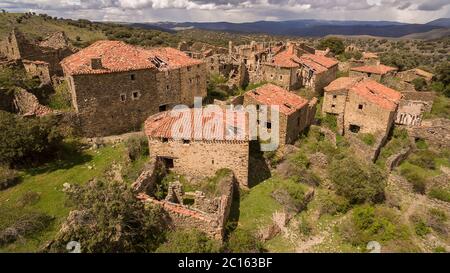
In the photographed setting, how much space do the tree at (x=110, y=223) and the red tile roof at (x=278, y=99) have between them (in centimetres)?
1195

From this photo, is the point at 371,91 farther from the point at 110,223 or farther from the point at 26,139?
the point at 26,139

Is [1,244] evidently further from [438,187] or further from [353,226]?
[438,187]

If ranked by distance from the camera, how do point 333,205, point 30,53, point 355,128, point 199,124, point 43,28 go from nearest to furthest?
point 333,205 → point 199,124 → point 355,128 → point 30,53 → point 43,28

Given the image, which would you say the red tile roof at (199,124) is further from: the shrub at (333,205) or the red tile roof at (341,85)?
the red tile roof at (341,85)

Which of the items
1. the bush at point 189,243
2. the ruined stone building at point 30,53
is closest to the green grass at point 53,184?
the bush at point 189,243

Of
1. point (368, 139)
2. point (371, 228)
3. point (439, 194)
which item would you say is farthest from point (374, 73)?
point (371, 228)

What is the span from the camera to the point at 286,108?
862 inches

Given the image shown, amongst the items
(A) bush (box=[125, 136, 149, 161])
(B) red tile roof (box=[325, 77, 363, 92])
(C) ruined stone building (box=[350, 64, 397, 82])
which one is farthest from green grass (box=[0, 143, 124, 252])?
(C) ruined stone building (box=[350, 64, 397, 82])

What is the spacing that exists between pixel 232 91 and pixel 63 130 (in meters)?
16.4

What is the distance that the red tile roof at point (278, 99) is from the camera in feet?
72.6

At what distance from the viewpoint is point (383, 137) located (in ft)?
82.0

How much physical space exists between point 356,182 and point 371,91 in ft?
40.1

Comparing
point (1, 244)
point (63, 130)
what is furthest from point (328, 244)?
point (63, 130)
